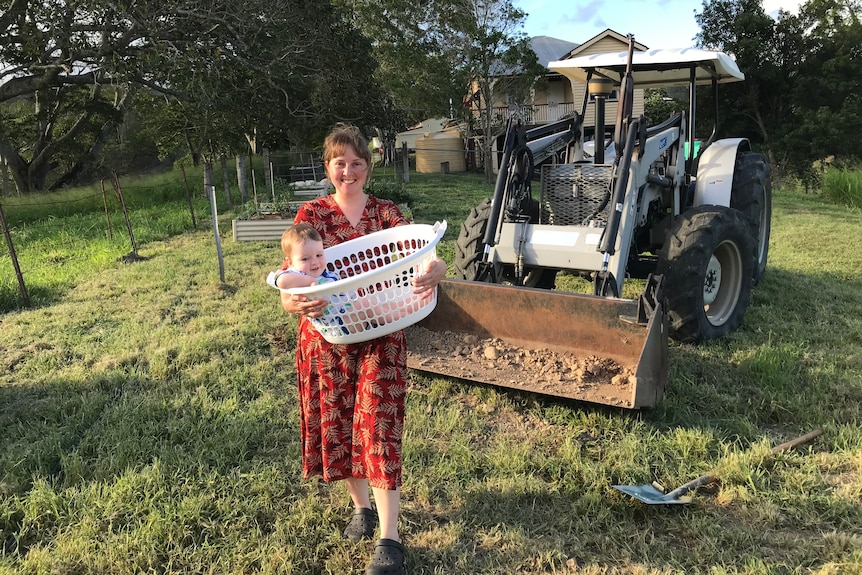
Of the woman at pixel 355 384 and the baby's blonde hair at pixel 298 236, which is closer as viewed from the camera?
the baby's blonde hair at pixel 298 236

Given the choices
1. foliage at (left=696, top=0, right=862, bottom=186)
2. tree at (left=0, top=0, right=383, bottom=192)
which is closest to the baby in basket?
tree at (left=0, top=0, right=383, bottom=192)

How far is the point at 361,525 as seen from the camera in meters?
2.40

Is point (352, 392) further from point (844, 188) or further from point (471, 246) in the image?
point (844, 188)

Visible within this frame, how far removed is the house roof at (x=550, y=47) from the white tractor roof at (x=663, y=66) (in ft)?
78.5

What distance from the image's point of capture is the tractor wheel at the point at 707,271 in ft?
13.0

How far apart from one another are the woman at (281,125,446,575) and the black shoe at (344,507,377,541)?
168 mm

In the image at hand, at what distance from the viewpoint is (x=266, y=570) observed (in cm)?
222

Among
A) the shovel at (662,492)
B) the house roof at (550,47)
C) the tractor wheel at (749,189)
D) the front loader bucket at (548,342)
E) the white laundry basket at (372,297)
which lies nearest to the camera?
the white laundry basket at (372,297)

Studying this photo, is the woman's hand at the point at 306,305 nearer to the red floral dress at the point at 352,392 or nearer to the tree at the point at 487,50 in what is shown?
the red floral dress at the point at 352,392

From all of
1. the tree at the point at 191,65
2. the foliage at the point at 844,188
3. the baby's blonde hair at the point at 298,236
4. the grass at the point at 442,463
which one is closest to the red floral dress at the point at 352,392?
the baby's blonde hair at the point at 298,236

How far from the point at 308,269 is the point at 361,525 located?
3.47 feet

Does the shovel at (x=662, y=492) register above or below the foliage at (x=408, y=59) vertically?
below

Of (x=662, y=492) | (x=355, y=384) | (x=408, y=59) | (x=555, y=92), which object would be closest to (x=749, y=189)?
(x=662, y=492)

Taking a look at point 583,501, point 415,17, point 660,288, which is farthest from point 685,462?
point 415,17
